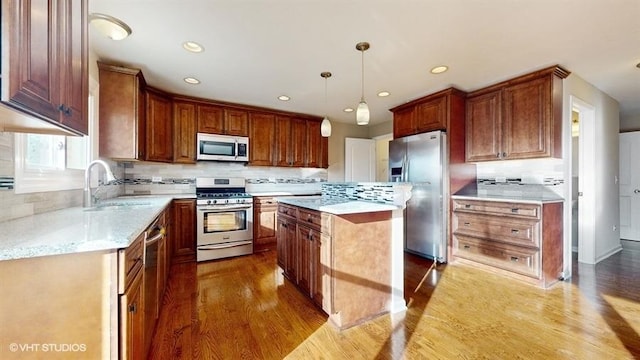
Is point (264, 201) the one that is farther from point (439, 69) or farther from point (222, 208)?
point (439, 69)

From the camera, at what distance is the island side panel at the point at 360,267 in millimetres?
1896

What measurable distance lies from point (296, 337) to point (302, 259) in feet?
2.22

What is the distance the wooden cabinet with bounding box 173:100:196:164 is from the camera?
3670 millimetres

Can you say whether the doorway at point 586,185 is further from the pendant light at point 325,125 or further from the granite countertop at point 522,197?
the pendant light at point 325,125

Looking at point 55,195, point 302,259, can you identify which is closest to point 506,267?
point 302,259

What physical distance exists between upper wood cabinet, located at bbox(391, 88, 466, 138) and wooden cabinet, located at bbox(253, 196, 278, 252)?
238cm

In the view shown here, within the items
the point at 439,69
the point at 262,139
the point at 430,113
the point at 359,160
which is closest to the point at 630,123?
the point at 430,113

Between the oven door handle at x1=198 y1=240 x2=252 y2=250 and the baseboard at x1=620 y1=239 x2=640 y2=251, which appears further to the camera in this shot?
the baseboard at x1=620 y1=239 x2=640 y2=251

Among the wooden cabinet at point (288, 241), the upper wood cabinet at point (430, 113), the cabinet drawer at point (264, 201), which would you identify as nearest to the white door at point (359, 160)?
the upper wood cabinet at point (430, 113)

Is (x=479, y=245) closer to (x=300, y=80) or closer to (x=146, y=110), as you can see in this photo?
(x=300, y=80)

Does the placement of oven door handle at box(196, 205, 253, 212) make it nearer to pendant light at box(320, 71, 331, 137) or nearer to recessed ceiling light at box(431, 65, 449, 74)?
pendant light at box(320, 71, 331, 137)

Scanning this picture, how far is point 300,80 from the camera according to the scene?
3141mm

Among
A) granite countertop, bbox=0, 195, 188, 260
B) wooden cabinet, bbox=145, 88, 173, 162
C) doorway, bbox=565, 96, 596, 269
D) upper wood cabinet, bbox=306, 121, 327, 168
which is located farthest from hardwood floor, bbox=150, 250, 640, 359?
upper wood cabinet, bbox=306, 121, 327, 168

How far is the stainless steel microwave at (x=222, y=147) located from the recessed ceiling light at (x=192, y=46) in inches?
64.7
